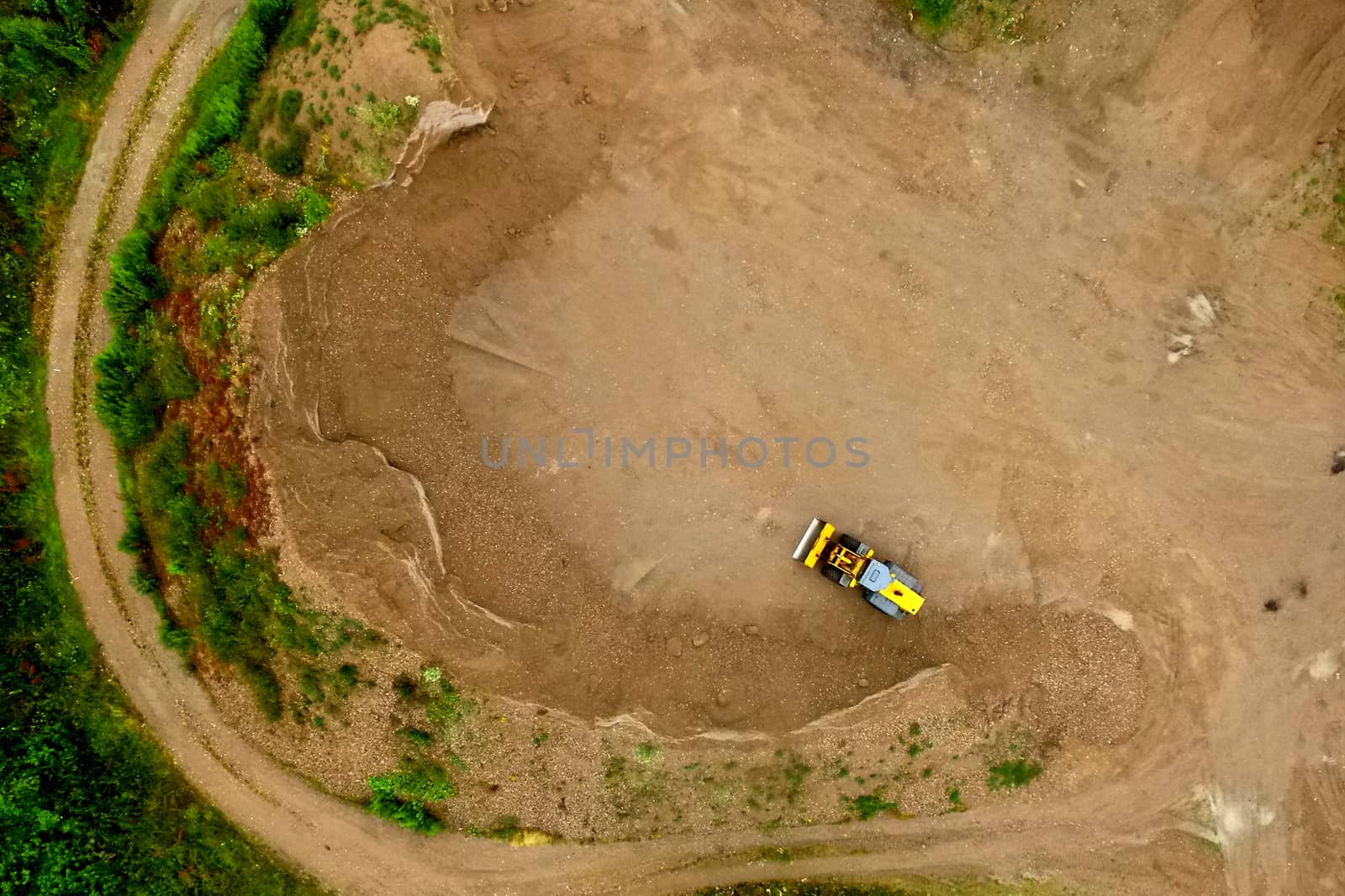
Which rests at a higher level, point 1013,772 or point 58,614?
point 1013,772

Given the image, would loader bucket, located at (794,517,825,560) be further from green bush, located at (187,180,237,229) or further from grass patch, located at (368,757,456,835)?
green bush, located at (187,180,237,229)

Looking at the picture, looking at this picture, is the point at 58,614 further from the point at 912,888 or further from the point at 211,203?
the point at 912,888

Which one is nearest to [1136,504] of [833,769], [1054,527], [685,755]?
[1054,527]

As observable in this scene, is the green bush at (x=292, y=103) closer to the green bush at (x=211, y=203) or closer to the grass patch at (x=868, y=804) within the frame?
the green bush at (x=211, y=203)

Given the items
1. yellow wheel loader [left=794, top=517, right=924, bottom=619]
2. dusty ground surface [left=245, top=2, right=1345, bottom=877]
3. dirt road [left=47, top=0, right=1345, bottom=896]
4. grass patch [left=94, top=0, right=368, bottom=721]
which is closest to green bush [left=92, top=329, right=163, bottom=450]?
grass patch [left=94, top=0, right=368, bottom=721]

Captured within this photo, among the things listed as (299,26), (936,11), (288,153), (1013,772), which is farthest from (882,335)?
(299,26)
